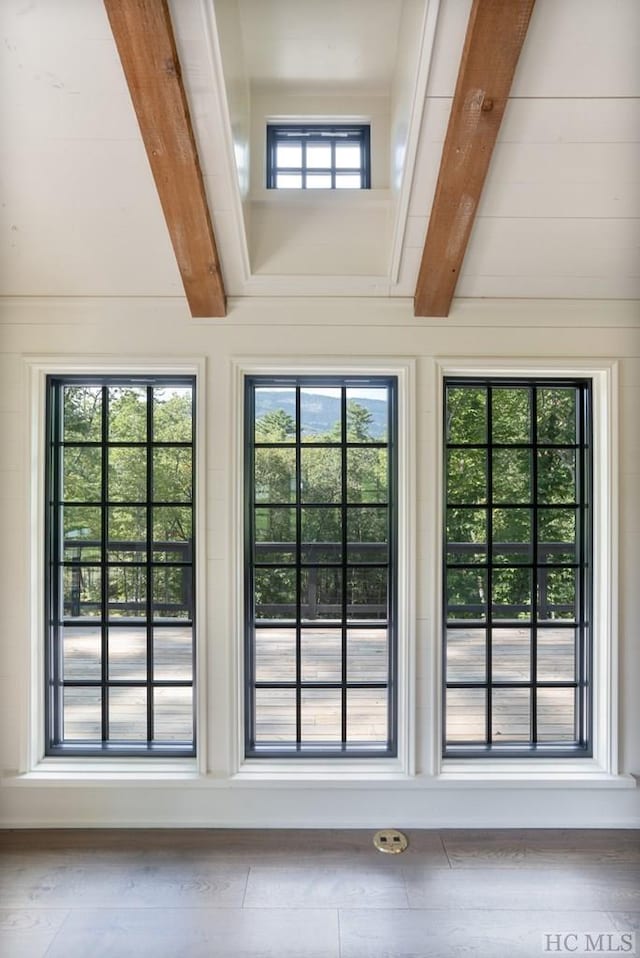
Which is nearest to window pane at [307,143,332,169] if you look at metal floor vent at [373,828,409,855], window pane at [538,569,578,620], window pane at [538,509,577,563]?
window pane at [538,509,577,563]

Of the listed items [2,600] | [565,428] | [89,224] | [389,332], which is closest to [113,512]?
[2,600]

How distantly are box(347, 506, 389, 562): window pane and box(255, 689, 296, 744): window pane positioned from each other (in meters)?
0.68

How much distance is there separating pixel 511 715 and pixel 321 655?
0.89 meters

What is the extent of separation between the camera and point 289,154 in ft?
6.91

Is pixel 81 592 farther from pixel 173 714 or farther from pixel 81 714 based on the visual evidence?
pixel 173 714

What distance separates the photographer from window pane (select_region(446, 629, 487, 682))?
2.22 meters

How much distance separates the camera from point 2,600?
2.08m

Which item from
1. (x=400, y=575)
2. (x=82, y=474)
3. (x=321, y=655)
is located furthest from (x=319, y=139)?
(x=321, y=655)

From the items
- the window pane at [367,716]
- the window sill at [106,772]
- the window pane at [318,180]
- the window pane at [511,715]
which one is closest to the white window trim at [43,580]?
the window sill at [106,772]

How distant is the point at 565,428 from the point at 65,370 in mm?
2193

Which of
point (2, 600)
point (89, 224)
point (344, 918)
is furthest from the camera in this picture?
point (2, 600)

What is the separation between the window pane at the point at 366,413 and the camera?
2.22 meters

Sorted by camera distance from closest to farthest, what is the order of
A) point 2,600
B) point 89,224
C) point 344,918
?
point 344,918, point 89,224, point 2,600

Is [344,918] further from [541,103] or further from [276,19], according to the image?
[276,19]
